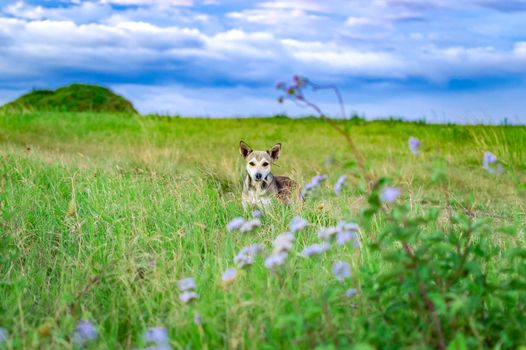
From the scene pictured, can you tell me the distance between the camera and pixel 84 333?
3611 millimetres

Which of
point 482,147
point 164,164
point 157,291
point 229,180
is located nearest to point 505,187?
point 482,147

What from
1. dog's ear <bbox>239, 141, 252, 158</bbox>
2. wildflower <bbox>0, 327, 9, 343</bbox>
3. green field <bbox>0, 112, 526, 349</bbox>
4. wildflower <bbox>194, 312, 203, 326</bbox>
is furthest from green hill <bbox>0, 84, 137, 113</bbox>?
wildflower <bbox>194, 312, 203, 326</bbox>

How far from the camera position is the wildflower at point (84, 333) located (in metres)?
3.48

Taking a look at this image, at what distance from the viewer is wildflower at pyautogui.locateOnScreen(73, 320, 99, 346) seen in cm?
348

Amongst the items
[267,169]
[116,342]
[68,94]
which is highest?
[68,94]

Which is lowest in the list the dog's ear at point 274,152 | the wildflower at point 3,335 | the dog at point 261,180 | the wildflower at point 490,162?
the wildflower at point 3,335

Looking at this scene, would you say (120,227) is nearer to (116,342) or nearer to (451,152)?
(116,342)

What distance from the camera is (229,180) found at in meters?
9.99

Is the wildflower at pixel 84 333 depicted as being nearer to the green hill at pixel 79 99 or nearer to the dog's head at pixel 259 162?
the dog's head at pixel 259 162

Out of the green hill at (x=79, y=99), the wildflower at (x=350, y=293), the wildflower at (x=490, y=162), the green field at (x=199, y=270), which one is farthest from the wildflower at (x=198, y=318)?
the green hill at (x=79, y=99)

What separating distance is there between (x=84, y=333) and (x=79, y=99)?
30.5 metres

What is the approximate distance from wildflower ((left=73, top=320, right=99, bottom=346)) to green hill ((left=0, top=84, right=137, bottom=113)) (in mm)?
28868

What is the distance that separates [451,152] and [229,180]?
318 inches

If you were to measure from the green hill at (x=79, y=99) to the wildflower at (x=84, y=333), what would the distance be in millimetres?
28868
